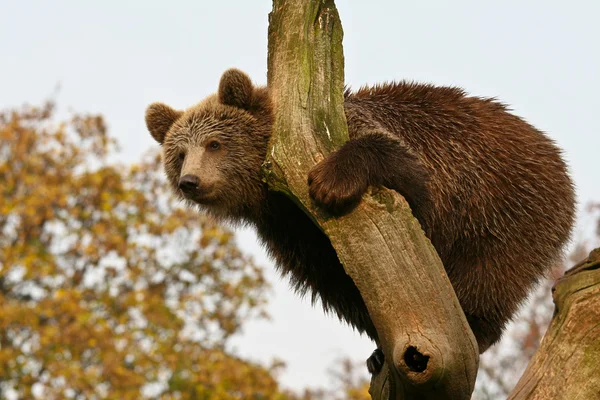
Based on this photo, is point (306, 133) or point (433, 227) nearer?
point (306, 133)

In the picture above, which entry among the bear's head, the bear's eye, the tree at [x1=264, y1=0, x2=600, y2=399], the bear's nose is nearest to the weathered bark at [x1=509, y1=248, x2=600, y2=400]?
the tree at [x1=264, y1=0, x2=600, y2=399]

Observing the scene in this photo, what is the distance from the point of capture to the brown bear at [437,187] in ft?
19.2

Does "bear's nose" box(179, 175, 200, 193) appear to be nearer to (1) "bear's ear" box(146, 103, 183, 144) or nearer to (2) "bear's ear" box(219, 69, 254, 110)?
(2) "bear's ear" box(219, 69, 254, 110)

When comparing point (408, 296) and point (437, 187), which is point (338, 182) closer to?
point (408, 296)

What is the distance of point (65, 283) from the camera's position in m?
20.2

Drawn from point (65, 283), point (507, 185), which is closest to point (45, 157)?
point (65, 283)

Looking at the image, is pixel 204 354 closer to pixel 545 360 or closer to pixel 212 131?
pixel 212 131

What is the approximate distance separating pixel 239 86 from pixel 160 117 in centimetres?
103

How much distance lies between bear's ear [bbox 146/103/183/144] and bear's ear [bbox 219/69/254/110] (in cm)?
79

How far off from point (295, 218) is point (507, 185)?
1.64 meters

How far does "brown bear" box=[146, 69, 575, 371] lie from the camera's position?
19.2ft

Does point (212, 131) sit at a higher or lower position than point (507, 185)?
higher

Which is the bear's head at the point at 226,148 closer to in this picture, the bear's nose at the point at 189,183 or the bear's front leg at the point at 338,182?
the bear's nose at the point at 189,183

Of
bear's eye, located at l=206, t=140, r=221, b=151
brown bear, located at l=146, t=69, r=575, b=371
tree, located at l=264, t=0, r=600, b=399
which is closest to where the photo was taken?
tree, located at l=264, t=0, r=600, b=399
